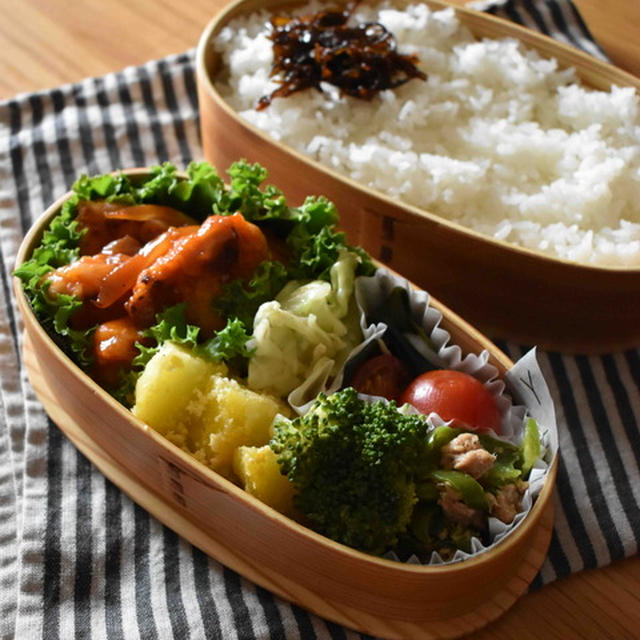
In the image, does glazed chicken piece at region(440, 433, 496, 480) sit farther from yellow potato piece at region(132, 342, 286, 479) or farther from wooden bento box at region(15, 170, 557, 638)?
yellow potato piece at region(132, 342, 286, 479)

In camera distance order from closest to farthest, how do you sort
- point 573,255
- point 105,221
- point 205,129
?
point 105,221
point 573,255
point 205,129

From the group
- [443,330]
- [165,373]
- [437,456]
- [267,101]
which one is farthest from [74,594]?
[267,101]

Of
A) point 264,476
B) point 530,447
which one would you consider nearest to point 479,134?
point 530,447

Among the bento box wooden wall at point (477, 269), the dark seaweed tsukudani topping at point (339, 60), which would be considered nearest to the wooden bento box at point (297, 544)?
the bento box wooden wall at point (477, 269)

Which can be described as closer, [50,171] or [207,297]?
[207,297]

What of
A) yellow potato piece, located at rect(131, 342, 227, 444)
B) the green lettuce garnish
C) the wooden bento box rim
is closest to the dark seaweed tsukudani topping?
the green lettuce garnish

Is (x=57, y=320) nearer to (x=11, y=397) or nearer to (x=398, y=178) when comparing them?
(x=11, y=397)
